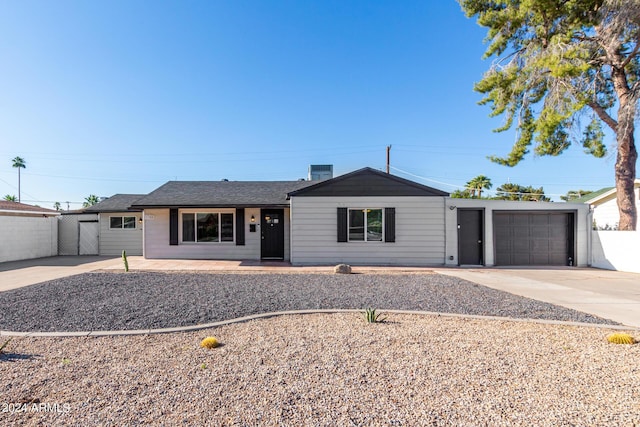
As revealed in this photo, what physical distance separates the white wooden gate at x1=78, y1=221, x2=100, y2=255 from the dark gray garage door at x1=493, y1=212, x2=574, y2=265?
18060mm

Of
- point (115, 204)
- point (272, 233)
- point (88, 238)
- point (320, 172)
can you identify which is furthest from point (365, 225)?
point (88, 238)

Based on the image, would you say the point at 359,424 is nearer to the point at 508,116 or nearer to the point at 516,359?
the point at 516,359

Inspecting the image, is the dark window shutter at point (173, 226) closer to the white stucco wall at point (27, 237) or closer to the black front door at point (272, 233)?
the black front door at point (272, 233)

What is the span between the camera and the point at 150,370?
9.42 ft

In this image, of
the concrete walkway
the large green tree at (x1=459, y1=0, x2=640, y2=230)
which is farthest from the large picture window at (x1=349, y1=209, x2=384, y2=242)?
the large green tree at (x1=459, y1=0, x2=640, y2=230)

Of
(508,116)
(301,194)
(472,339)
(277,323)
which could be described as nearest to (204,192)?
(301,194)

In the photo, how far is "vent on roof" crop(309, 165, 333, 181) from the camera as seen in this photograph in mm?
18884

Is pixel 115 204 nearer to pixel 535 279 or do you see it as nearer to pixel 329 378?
pixel 329 378

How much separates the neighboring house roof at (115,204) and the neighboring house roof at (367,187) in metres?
9.32

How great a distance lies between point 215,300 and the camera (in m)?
5.51

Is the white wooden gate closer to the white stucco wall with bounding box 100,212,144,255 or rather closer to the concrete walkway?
the white stucco wall with bounding box 100,212,144,255

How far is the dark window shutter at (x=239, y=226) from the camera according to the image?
11805 millimetres

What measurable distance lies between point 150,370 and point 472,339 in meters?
3.72

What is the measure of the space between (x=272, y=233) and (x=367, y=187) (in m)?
4.34
